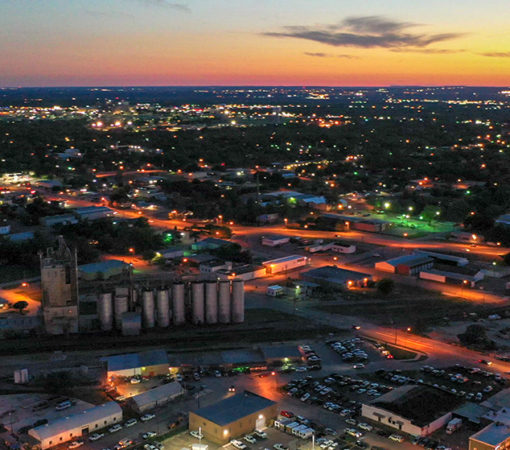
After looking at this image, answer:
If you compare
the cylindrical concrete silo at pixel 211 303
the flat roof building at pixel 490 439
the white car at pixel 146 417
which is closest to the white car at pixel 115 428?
the white car at pixel 146 417

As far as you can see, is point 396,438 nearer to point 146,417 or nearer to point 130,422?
point 146,417

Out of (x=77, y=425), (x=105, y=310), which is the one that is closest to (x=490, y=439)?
(x=77, y=425)

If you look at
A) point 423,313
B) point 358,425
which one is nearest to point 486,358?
point 423,313

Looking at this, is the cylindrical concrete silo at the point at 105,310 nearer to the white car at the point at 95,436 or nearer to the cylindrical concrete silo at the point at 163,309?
the cylindrical concrete silo at the point at 163,309

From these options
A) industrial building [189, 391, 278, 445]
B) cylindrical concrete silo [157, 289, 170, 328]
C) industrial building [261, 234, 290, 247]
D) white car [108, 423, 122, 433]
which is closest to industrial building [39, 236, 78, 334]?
cylindrical concrete silo [157, 289, 170, 328]

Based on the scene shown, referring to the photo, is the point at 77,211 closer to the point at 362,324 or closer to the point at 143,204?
the point at 143,204

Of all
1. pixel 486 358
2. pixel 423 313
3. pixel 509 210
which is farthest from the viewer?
pixel 509 210

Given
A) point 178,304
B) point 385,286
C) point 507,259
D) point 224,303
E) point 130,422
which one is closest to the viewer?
point 130,422
